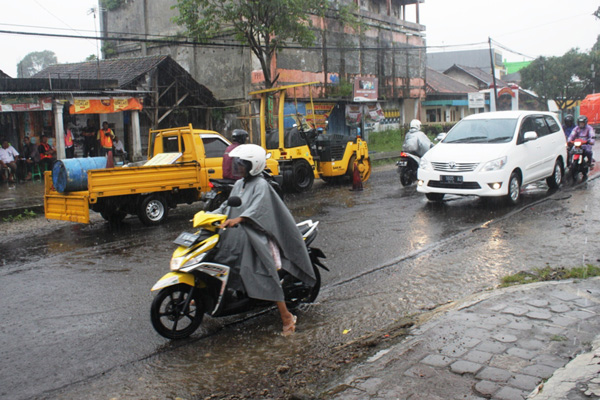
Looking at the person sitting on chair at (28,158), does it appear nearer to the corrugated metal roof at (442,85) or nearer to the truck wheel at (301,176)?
the truck wheel at (301,176)

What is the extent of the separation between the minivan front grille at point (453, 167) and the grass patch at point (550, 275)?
4.40 meters

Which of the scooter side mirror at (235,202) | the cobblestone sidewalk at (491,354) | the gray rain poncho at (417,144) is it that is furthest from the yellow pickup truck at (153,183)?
the cobblestone sidewalk at (491,354)

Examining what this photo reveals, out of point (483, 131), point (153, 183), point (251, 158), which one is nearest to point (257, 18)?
point (483, 131)

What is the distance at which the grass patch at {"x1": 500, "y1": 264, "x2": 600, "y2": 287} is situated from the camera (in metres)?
6.01

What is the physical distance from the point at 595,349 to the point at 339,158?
1258 cm

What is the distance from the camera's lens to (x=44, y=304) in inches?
238

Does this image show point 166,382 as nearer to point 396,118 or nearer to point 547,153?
point 547,153

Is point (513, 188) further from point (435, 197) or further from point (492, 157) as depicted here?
point (435, 197)

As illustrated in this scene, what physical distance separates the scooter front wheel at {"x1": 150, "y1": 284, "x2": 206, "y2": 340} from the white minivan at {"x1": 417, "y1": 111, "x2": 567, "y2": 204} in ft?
23.3

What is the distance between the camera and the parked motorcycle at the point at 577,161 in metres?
14.5

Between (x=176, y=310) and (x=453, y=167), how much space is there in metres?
7.35

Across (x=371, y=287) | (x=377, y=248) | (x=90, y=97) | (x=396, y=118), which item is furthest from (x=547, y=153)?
(x=396, y=118)

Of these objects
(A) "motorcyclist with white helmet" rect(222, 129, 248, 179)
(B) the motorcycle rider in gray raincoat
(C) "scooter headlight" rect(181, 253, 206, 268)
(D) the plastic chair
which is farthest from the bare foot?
(D) the plastic chair

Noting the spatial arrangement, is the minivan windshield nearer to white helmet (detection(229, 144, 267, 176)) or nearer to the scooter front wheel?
white helmet (detection(229, 144, 267, 176))
